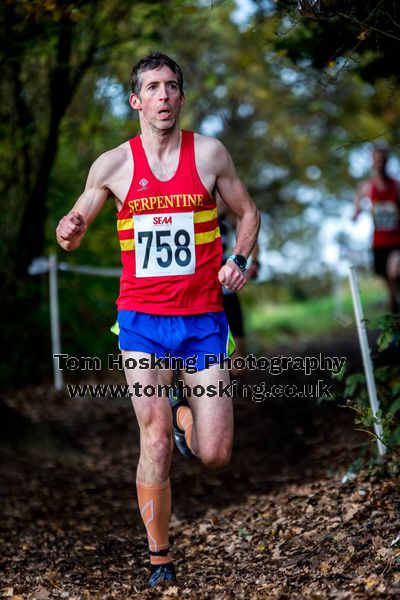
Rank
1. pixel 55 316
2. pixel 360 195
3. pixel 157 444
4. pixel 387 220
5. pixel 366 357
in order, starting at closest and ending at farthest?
pixel 157 444
pixel 366 357
pixel 55 316
pixel 387 220
pixel 360 195

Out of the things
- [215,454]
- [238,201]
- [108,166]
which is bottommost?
[215,454]

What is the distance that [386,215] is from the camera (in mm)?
9898

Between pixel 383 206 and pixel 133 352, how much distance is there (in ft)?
21.5

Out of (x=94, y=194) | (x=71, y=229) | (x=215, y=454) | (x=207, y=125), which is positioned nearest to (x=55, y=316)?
(x=94, y=194)

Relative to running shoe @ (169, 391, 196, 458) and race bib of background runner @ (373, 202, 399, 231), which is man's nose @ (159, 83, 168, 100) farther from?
race bib of background runner @ (373, 202, 399, 231)

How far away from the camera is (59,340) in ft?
32.9

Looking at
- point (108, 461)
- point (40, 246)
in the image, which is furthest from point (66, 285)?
point (108, 461)

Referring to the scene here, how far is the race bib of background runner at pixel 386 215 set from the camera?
388 inches

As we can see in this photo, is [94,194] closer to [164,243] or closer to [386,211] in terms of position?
[164,243]

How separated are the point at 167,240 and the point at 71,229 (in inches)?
17.8

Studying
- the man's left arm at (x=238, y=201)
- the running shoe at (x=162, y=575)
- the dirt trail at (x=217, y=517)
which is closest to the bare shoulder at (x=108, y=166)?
the man's left arm at (x=238, y=201)

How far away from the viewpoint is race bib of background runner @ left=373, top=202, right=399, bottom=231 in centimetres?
986

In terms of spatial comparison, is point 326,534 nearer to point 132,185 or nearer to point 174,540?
point 174,540

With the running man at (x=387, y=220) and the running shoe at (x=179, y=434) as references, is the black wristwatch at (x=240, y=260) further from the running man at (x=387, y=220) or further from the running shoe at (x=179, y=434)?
the running man at (x=387, y=220)
